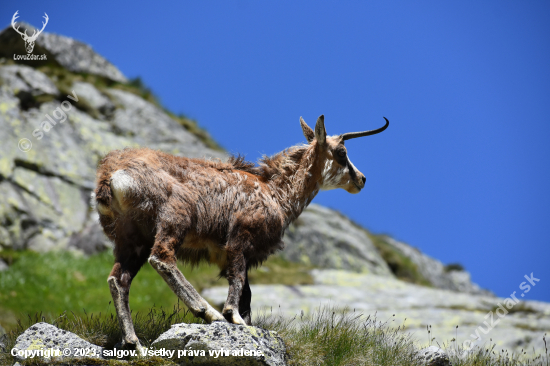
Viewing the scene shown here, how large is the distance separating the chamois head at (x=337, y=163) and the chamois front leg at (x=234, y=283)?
2.15m

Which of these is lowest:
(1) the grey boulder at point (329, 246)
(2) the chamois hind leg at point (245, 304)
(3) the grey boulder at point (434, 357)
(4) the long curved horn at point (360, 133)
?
(3) the grey boulder at point (434, 357)

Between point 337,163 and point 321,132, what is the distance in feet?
2.13

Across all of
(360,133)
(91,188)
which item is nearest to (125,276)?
(360,133)

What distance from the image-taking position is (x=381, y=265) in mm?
25062

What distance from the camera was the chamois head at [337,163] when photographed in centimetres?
802

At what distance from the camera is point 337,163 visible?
317 inches

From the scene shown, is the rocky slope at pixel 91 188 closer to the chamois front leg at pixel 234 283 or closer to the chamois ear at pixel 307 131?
the chamois ear at pixel 307 131

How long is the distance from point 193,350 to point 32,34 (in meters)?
23.3

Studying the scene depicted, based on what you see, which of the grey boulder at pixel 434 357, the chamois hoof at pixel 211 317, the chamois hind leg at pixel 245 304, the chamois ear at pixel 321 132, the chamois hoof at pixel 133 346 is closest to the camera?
the chamois hoof at pixel 133 346

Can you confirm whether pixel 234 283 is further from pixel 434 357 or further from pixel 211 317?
pixel 434 357

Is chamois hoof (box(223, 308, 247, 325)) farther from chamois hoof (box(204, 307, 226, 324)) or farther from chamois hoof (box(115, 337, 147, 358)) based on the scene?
chamois hoof (box(115, 337, 147, 358))

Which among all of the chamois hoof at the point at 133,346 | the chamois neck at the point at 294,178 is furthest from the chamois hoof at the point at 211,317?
the chamois neck at the point at 294,178

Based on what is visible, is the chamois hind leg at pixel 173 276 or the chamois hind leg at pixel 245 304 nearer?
the chamois hind leg at pixel 173 276

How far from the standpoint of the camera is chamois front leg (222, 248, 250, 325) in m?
6.52
